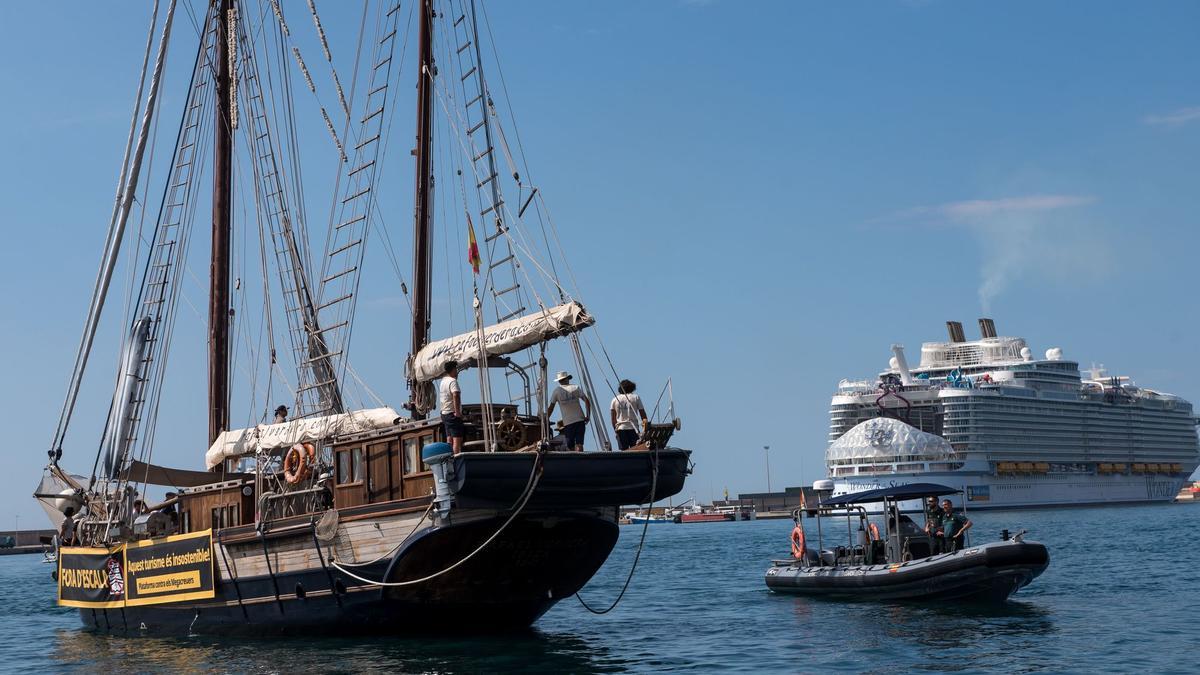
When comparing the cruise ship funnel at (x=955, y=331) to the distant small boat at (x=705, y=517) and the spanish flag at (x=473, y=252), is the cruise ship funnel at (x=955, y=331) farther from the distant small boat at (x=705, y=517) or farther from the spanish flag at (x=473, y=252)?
the spanish flag at (x=473, y=252)

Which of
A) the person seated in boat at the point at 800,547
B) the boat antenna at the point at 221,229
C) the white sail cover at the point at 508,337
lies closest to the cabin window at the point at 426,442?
the white sail cover at the point at 508,337

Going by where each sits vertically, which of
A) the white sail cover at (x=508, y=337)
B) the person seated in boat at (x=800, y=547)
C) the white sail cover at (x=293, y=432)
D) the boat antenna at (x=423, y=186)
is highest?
the boat antenna at (x=423, y=186)

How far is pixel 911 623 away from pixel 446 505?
11862 mm

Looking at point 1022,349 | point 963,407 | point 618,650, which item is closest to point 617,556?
point 618,650

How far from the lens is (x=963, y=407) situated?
13600cm

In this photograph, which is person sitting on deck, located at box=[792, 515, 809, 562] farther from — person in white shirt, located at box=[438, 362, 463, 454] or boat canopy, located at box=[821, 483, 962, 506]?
person in white shirt, located at box=[438, 362, 463, 454]

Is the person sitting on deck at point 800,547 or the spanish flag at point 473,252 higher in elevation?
the spanish flag at point 473,252

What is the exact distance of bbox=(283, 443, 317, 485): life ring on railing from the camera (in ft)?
93.5

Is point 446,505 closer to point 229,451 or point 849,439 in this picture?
point 229,451

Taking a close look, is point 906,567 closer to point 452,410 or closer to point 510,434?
point 510,434

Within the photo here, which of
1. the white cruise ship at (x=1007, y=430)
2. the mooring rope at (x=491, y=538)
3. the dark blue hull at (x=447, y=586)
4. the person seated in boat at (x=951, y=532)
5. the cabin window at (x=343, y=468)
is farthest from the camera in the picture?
the white cruise ship at (x=1007, y=430)

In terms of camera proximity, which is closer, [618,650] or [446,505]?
[446,505]

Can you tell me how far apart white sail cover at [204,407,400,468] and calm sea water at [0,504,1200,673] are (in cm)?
470

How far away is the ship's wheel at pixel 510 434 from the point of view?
81.4 ft
